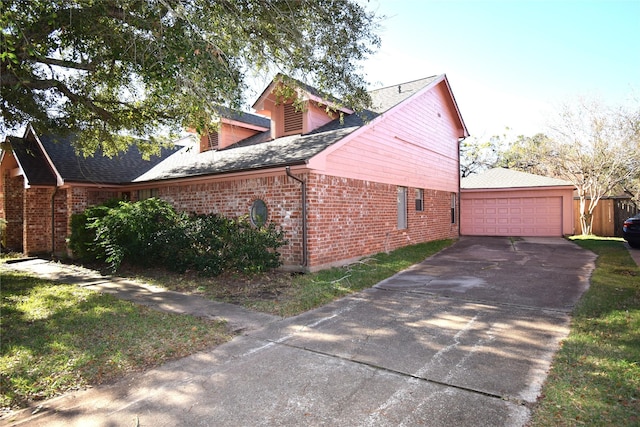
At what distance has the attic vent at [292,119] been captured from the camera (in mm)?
12812

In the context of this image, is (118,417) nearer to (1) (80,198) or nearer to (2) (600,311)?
(2) (600,311)

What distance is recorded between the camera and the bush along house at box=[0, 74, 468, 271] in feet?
31.5

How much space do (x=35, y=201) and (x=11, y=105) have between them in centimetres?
520

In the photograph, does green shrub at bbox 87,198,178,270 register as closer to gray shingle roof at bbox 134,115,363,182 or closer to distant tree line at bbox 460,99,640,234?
gray shingle roof at bbox 134,115,363,182

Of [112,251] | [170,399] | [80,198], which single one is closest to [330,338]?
[170,399]

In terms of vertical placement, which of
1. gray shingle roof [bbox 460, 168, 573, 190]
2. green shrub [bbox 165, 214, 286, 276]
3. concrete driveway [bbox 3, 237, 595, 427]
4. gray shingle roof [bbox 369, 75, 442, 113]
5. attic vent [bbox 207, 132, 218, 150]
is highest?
gray shingle roof [bbox 369, 75, 442, 113]

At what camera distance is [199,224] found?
948cm

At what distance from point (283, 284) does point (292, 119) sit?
6946 millimetres

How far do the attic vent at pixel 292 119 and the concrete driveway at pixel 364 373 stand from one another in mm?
7758

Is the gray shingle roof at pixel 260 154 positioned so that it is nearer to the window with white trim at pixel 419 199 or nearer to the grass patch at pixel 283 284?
the grass patch at pixel 283 284

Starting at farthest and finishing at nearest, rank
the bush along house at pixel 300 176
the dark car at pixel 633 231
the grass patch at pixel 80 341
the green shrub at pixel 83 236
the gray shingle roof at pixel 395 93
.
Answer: the gray shingle roof at pixel 395 93 → the dark car at pixel 633 231 → the green shrub at pixel 83 236 → the bush along house at pixel 300 176 → the grass patch at pixel 80 341

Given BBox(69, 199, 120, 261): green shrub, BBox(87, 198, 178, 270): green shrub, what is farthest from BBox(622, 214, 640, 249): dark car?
BBox(69, 199, 120, 261): green shrub

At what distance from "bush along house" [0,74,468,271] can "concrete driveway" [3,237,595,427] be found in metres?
3.60

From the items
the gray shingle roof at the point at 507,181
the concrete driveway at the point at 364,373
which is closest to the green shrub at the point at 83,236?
the concrete driveway at the point at 364,373
